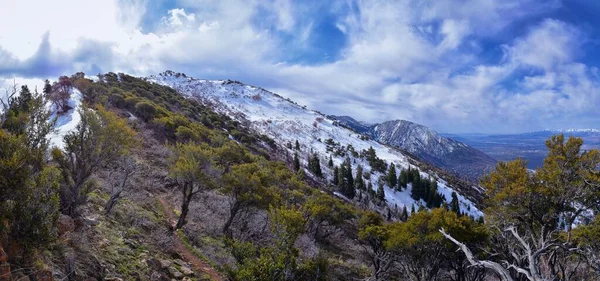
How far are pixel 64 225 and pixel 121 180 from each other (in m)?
9.98

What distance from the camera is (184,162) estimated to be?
679 inches

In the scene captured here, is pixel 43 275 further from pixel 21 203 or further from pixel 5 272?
pixel 21 203

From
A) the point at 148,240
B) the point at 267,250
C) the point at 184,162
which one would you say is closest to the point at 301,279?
the point at 267,250

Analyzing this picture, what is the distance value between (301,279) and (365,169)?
10353 centimetres

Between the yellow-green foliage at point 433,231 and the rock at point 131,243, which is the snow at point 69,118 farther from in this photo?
the yellow-green foliage at point 433,231

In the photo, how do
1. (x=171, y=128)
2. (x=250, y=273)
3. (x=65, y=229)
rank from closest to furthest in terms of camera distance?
(x=65, y=229) < (x=250, y=273) < (x=171, y=128)

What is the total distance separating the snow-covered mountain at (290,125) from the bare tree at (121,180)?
75.4 meters

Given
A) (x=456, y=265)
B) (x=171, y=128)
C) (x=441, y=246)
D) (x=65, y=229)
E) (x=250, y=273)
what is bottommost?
(x=456, y=265)

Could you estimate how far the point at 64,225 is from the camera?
8.63 meters

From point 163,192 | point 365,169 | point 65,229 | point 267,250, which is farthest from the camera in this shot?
point 365,169

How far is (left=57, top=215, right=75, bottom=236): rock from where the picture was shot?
8.37 metres

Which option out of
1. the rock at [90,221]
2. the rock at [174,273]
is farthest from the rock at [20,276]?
the rock at [174,273]

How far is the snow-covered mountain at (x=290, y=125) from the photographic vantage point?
359 feet

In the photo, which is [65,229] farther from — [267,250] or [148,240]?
[267,250]
